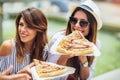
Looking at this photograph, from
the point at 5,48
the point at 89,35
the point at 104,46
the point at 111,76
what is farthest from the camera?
the point at 111,76

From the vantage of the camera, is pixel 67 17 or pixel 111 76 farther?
pixel 111 76

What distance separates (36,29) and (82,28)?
40 centimetres

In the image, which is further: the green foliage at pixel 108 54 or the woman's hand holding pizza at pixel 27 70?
the green foliage at pixel 108 54

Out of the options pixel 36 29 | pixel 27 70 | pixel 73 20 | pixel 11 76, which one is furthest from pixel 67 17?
pixel 11 76

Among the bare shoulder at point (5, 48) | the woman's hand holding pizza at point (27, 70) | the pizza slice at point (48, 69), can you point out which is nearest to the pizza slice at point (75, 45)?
the pizza slice at point (48, 69)

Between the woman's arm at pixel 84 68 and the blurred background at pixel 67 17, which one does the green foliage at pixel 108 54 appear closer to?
Result: the blurred background at pixel 67 17

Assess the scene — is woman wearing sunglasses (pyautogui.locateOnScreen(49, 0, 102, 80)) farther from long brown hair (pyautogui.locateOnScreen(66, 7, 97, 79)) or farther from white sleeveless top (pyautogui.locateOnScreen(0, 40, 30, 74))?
white sleeveless top (pyautogui.locateOnScreen(0, 40, 30, 74))

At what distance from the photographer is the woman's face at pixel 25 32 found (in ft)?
8.60

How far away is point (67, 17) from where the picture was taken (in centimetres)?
274

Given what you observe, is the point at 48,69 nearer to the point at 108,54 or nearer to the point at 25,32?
the point at 25,32

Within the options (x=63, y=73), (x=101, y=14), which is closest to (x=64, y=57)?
(x=63, y=73)

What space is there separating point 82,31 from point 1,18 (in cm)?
70

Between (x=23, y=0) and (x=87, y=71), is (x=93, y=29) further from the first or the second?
(x=23, y=0)

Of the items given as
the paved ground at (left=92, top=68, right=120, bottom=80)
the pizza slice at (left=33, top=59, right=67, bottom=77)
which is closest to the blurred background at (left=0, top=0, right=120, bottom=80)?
the paved ground at (left=92, top=68, right=120, bottom=80)
